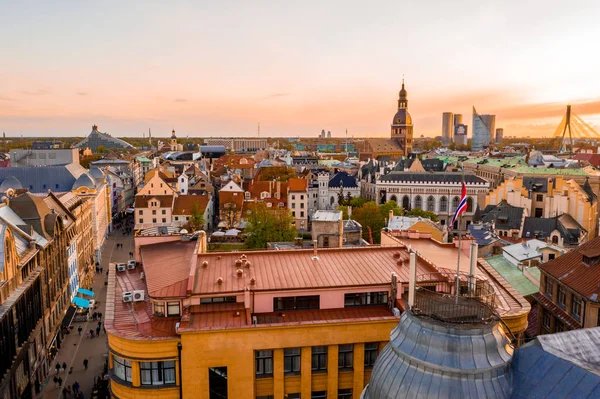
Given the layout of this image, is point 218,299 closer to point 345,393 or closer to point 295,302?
point 295,302

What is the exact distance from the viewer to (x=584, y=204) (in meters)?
66.4

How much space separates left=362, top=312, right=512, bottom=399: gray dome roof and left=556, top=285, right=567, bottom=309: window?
20.9 m

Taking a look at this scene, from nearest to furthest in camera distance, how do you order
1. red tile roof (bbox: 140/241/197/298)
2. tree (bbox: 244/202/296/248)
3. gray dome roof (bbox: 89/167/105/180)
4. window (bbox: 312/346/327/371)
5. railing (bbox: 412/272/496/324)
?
1. railing (bbox: 412/272/496/324)
2. window (bbox: 312/346/327/371)
3. red tile roof (bbox: 140/241/197/298)
4. tree (bbox: 244/202/296/248)
5. gray dome roof (bbox: 89/167/105/180)

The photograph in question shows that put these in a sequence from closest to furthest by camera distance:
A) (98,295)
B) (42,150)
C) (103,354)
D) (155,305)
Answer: (155,305) < (103,354) < (98,295) < (42,150)

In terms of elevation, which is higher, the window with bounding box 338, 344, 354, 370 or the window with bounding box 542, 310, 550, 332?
the window with bounding box 338, 344, 354, 370

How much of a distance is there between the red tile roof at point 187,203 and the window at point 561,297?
204 feet

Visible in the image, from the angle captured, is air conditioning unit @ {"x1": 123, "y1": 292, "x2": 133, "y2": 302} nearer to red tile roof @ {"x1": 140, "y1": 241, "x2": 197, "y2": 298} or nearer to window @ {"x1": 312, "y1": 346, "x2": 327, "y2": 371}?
red tile roof @ {"x1": 140, "y1": 241, "x2": 197, "y2": 298}

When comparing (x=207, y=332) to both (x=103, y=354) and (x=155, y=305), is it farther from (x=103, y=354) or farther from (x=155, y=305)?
(x=103, y=354)

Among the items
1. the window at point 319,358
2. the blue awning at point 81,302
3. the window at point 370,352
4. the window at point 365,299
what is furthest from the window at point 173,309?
the blue awning at point 81,302

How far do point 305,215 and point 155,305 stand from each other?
238 feet

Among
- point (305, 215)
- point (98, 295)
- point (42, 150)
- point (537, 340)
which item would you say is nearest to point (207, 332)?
point (537, 340)

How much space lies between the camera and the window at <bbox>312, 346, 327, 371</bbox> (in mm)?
22719

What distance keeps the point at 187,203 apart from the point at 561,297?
67444 millimetres

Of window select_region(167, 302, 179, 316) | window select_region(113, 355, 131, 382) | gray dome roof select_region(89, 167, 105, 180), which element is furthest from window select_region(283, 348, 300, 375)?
gray dome roof select_region(89, 167, 105, 180)
